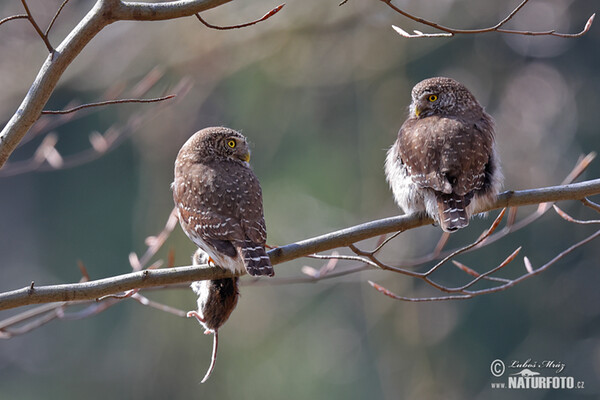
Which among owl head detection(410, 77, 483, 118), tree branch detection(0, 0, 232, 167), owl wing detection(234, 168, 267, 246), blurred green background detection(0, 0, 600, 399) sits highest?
tree branch detection(0, 0, 232, 167)

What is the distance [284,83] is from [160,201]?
7.31ft

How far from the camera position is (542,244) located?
394 inches

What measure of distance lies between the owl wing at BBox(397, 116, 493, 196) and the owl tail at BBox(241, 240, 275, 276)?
0.96 metres

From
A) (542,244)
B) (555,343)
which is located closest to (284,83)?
(542,244)

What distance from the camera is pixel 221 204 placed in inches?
145

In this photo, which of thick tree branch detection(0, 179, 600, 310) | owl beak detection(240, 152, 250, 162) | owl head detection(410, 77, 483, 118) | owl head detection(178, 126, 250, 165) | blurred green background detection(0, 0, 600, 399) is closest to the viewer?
thick tree branch detection(0, 179, 600, 310)

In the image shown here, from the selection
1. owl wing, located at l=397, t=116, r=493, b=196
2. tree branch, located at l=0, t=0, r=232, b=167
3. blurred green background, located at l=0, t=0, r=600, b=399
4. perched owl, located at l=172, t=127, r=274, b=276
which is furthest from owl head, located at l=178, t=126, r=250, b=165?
blurred green background, located at l=0, t=0, r=600, b=399

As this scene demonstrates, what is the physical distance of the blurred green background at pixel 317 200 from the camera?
870cm

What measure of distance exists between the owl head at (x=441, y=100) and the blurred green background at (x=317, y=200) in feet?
11.2

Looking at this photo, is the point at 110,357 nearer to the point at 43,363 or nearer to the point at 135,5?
the point at 43,363

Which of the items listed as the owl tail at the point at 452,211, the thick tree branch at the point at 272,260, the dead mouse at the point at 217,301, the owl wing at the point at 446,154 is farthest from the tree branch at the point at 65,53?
the owl wing at the point at 446,154

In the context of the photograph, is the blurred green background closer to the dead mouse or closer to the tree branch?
the dead mouse

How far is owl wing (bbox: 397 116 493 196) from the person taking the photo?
153 inches

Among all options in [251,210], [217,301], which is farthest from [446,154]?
[217,301]
